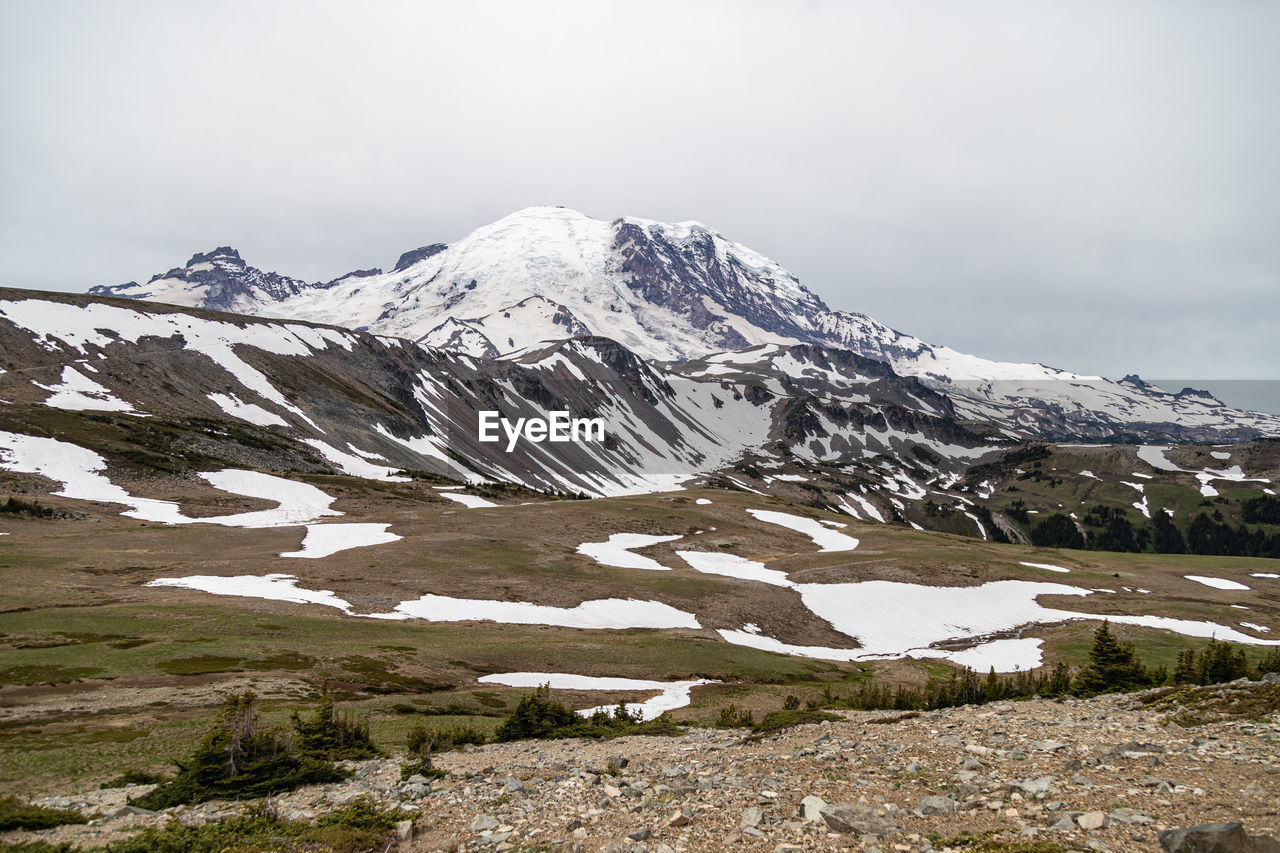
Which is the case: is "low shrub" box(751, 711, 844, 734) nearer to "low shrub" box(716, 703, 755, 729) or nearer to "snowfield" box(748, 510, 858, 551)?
"low shrub" box(716, 703, 755, 729)

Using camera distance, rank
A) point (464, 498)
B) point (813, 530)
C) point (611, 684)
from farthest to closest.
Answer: point (464, 498) < point (813, 530) < point (611, 684)

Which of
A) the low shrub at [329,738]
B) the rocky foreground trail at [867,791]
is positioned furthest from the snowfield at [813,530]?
the low shrub at [329,738]

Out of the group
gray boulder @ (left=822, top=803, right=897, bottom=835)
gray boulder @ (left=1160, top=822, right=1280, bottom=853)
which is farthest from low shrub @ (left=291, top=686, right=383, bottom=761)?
gray boulder @ (left=1160, top=822, right=1280, bottom=853)

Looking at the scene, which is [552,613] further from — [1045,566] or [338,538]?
[1045,566]

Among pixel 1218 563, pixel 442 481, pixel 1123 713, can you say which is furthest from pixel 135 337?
pixel 1218 563

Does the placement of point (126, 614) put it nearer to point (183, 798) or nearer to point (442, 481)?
point (183, 798)

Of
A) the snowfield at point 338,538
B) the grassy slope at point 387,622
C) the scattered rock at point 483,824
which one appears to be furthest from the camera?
the snowfield at point 338,538

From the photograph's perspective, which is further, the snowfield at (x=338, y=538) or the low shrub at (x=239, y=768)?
the snowfield at (x=338, y=538)

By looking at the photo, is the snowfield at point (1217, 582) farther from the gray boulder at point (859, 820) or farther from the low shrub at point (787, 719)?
the gray boulder at point (859, 820)

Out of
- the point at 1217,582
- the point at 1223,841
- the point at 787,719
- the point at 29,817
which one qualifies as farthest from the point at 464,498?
the point at 1223,841
